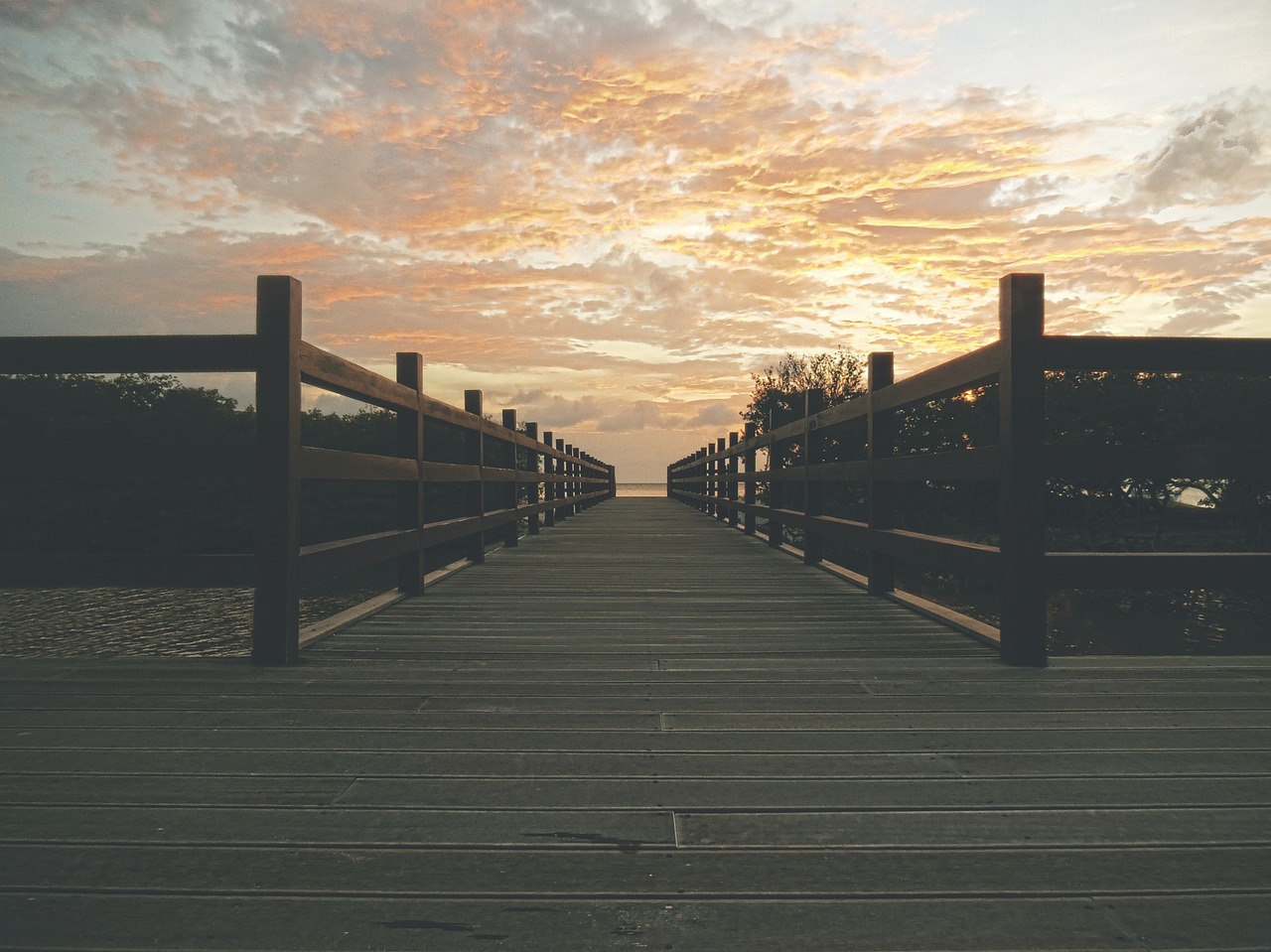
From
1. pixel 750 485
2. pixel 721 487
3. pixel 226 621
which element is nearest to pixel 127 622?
pixel 226 621

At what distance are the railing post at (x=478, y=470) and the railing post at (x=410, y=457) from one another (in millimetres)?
1275

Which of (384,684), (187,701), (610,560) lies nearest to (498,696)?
(384,684)

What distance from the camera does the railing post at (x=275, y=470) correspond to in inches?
124

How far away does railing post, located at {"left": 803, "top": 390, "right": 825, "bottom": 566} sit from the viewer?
6.45 metres

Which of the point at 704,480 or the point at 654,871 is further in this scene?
the point at 704,480

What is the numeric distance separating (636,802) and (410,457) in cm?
320

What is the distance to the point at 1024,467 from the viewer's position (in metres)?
3.11

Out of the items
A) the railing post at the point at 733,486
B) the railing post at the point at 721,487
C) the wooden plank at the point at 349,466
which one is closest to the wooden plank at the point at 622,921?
the wooden plank at the point at 349,466

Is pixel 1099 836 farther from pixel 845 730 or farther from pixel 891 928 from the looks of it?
pixel 845 730

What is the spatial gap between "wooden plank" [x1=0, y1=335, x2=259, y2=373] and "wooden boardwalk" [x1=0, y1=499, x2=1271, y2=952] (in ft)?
3.55

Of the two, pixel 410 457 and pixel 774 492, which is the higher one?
pixel 410 457

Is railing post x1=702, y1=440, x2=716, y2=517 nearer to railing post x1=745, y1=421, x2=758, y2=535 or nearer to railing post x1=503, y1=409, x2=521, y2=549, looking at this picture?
railing post x1=745, y1=421, x2=758, y2=535

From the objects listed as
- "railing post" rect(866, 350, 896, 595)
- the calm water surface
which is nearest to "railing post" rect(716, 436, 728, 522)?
the calm water surface

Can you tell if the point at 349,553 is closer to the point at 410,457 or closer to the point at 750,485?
the point at 410,457
